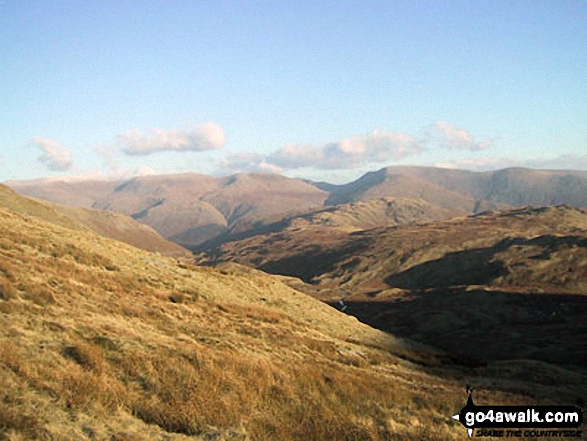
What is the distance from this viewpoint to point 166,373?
43.2ft

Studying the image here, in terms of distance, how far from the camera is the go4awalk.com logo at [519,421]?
1351cm

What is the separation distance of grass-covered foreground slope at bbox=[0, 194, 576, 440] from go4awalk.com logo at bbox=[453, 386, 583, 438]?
2.33 feet

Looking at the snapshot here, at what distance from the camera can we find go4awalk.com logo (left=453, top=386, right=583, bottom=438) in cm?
1351

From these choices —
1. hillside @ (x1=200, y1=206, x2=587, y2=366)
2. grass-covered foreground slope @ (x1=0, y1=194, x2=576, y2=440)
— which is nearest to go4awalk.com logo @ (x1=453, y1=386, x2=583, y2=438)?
grass-covered foreground slope @ (x1=0, y1=194, x2=576, y2=440)

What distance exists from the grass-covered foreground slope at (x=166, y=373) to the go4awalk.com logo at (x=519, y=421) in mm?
711

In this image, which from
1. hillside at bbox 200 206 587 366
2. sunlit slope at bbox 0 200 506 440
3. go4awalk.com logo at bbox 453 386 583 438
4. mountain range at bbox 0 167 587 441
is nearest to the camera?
sunlit slope at bbox 0 200 506 440

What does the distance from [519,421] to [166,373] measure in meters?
11.2

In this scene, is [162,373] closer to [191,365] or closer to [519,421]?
[191,365]

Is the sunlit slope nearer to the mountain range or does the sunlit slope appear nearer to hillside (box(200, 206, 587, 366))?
the mountain range

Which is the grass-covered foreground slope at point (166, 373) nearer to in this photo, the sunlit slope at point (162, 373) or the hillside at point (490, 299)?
the sunlit slope at point (162, 373)

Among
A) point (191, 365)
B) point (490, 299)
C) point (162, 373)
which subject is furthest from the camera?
point (490, 299)

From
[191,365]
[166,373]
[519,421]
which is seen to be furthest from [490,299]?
[166,373]

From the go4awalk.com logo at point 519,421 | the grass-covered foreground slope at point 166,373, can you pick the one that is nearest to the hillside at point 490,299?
the grass-covered foreground slope at point 166,373

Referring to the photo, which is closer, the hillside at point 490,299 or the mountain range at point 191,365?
the mountain range at point 191,365
